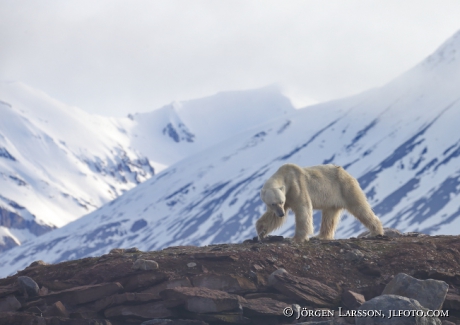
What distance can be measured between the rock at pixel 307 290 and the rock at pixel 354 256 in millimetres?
1781

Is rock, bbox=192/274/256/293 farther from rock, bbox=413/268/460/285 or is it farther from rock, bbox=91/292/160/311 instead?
rock, bbox=413/268/460/285

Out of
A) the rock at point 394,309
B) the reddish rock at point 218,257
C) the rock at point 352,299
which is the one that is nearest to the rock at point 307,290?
the rock at point 352,299

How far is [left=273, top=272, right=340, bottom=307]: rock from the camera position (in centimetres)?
2094

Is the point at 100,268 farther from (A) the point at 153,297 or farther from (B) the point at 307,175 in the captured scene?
(B) the point at 307,175

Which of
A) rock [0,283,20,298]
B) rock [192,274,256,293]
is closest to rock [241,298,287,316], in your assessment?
rock [192,274,256,293]

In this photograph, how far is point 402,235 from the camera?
27234 millimetres

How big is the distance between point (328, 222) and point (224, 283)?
6.91 m

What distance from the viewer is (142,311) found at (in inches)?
814

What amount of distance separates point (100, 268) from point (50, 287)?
5.17 ft

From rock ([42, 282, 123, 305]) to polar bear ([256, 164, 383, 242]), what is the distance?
5836mm

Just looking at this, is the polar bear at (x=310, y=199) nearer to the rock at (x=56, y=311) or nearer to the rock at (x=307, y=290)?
Answer: the rock at (x=307, y=290)

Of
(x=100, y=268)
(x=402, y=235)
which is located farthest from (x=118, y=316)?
(x=402, y=235)

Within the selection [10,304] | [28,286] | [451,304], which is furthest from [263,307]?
[10,304]

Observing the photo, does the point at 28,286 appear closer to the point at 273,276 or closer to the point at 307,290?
Answer: the point at 273,276
